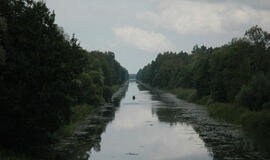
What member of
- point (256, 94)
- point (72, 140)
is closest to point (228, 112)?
point (256, 94)

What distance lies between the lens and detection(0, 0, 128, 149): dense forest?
2742 cm

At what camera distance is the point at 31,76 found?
93.2ft

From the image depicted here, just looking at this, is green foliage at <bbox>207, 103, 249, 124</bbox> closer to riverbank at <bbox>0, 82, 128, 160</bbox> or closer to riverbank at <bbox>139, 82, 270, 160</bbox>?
riverbank at <bbox>139, 82, 270, 160</bbox>

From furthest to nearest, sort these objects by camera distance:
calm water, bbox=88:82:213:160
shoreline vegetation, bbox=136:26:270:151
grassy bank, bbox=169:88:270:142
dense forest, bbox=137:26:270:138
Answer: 1. dense forest, bbox=137:26:270:138
2. shoreline vegetation, bbox=136:26:270:151
3. grassy bank, bbox=169:88:270:142
4. calm water, bbox=88:82:213:160

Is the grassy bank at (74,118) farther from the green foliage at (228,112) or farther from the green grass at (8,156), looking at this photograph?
the green foliage at (228,112)

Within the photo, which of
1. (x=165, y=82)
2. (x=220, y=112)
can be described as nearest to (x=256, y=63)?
(x=220, y=112)

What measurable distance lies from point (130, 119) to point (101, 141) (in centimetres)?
1970

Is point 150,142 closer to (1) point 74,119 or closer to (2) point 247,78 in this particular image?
(1) point 74,119

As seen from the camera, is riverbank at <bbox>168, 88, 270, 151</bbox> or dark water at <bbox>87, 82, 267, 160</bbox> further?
riverbank at <bbox>168, 88, 270, 151</bbox>

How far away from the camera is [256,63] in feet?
190

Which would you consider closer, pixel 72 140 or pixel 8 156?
pixel 8 156

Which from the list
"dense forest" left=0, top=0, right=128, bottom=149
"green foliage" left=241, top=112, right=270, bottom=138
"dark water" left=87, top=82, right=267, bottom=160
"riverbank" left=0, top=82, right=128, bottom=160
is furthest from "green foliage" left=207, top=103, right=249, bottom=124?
"dense forest" left=0, top=0, right=128, bottom=149

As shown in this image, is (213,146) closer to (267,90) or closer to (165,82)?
(267,90)

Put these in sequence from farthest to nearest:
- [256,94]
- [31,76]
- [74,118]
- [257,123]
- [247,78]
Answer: [247,78] → [74,118] → [256,94] → [257,123] → [31,76]
